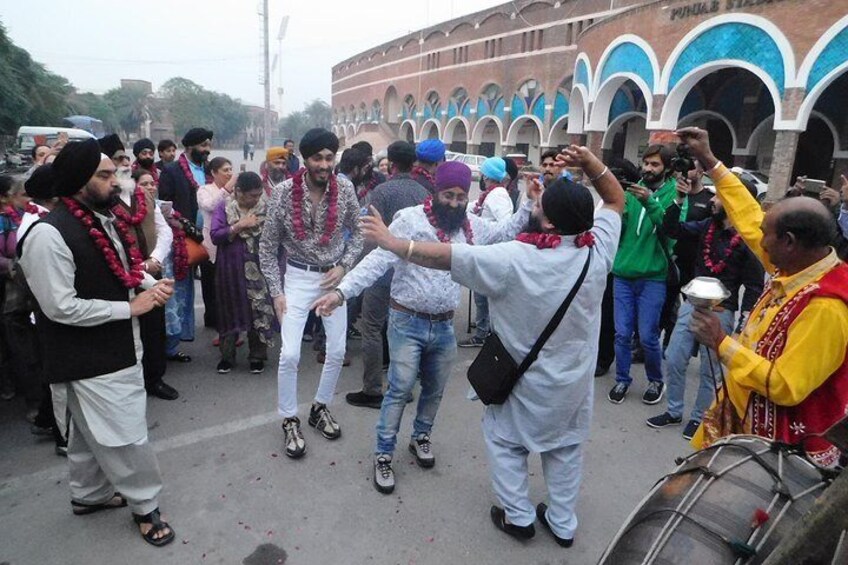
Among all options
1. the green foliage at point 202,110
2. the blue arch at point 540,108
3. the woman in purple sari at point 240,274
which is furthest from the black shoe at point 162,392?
the green foliage at point 202,110

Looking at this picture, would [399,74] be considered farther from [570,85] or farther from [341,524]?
[341,524]

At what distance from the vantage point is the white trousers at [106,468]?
2623mm

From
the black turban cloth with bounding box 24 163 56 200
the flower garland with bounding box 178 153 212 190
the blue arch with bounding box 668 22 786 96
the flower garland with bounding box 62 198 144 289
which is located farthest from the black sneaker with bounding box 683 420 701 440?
the blue arch with bounding box 668 22 786 96

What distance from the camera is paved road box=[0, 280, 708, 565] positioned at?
2.67m

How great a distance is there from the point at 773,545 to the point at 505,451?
131cm

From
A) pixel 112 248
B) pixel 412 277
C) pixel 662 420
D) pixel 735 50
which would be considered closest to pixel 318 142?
pixel 412 277

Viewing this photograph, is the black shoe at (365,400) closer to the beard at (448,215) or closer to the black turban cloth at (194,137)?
the beard at (448,215)

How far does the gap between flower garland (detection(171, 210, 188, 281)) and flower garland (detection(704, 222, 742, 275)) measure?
4.37m

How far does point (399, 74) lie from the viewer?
2003 inches

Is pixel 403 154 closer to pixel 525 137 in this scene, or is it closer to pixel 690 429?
pixel 690 429

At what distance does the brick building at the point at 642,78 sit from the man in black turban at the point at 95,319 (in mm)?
19634

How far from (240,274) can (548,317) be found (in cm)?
318

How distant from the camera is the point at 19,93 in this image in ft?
102

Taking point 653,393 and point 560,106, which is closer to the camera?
point 653,393
